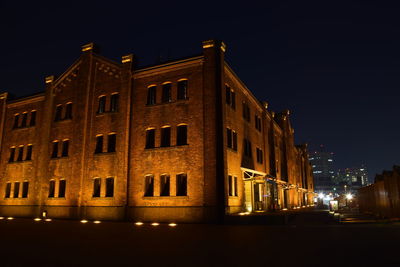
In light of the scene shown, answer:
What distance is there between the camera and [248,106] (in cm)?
3033

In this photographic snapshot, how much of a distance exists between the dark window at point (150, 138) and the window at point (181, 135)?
201cm

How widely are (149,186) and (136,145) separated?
316cm

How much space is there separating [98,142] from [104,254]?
18456 mm

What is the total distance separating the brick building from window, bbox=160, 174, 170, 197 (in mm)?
68

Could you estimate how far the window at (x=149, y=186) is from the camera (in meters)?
22.9

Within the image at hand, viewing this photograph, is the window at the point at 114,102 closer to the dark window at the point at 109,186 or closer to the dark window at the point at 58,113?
the dark window at the point at 109,186

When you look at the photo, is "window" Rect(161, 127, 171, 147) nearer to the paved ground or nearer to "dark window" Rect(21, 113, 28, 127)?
the paved ground

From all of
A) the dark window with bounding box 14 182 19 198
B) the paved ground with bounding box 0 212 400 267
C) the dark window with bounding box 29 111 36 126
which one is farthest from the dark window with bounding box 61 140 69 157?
the paved ground with bounding box 0 212 400 267

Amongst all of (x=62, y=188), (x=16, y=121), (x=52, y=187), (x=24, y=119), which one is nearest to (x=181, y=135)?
(x=62, y=188)

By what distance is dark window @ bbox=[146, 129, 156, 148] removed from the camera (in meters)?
23.6

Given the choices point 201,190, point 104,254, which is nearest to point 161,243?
point 104,254

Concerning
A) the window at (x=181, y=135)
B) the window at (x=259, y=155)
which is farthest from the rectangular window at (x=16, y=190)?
the window at (x=259, y=155)

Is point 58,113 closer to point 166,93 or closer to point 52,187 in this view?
point 52,187

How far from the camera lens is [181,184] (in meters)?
21.9
